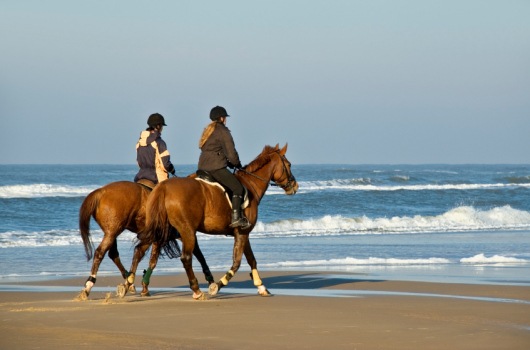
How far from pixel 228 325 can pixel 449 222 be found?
62.9 feet

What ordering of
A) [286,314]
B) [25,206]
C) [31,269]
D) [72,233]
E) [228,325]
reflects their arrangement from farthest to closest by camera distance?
1. [25,206]
2. [72,233]
3. [31,269]
4. [286,314]
5. [228,325]

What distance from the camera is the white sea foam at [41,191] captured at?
3475 centimetres

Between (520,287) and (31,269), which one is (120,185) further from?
(520,287)

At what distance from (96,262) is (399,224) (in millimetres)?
16144

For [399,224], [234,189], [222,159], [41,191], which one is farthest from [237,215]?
[41,191]

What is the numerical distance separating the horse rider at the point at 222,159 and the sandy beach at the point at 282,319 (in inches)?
45.9

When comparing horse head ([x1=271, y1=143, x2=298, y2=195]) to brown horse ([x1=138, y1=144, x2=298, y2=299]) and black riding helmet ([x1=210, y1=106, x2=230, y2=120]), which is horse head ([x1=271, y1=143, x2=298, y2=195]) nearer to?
brown horse ([x1=138, y1=144, x2=298, y2=299])

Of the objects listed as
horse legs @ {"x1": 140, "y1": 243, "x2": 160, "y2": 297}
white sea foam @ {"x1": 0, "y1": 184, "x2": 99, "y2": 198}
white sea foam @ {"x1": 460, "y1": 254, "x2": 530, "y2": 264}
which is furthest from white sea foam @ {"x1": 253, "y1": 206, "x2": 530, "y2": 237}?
white sea foam @ {"x1": 0, "y1": 184, "x2": 99, "y2": 198}

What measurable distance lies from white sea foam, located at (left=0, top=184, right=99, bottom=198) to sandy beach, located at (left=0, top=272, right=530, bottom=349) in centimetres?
2640

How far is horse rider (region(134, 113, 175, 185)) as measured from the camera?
914 cm

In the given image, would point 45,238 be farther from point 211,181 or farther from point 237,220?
point 237,220

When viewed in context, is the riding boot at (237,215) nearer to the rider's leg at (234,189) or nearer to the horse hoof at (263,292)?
the rider's leg at (234,189)

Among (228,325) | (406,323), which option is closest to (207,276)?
(228,325)

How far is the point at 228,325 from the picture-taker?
6637 mm
